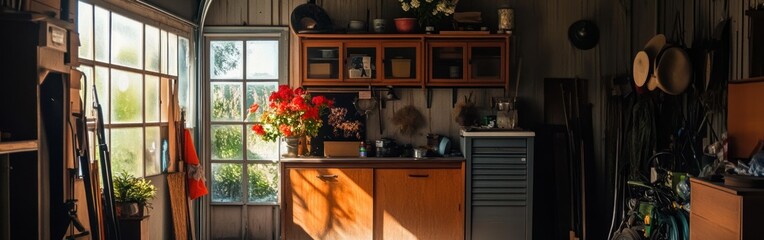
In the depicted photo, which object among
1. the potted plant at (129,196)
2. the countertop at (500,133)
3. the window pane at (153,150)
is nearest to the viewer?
the potted plant at (129,196)

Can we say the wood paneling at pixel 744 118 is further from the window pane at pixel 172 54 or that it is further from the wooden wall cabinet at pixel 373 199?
the window pane at pixel 172 54

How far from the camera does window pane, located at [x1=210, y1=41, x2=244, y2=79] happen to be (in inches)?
238

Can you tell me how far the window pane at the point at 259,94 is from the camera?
19.9 ft

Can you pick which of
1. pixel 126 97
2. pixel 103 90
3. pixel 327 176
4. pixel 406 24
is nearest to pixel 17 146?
pixel 103 90

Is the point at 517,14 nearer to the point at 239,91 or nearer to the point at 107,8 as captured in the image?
the point at 239,91

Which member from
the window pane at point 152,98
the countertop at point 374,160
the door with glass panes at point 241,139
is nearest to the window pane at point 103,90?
the window pane at point 152,98

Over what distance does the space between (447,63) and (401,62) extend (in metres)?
0.44

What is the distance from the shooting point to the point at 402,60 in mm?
5766

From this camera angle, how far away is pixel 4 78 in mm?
2652

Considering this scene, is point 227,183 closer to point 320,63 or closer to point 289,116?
point 289,116

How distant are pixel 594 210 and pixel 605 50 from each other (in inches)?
62.1

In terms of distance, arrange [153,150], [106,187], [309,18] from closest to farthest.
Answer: [106,187]
[153,150]
[309,18]

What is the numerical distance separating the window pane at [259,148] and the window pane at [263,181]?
0.08m

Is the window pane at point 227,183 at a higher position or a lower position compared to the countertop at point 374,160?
lower
